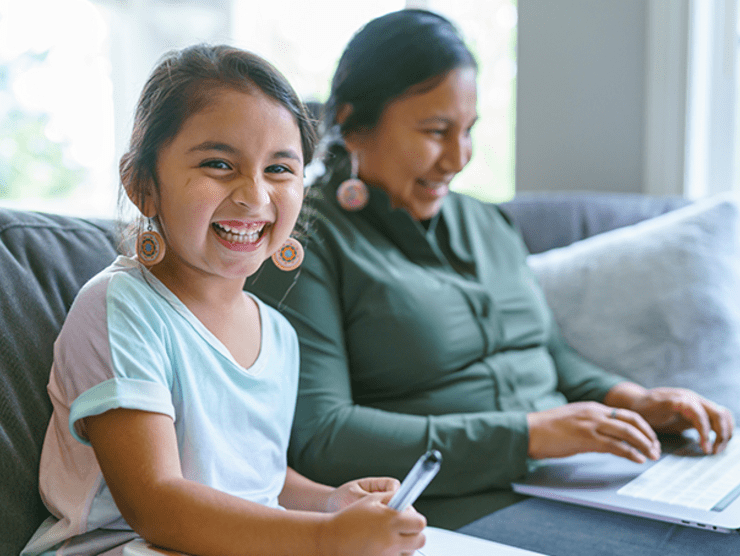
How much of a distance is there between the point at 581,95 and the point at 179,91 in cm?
166

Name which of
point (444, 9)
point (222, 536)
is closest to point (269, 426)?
point (222, 536)

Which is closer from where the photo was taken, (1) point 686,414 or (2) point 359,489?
(2) point 359,489

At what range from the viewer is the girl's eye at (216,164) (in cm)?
76

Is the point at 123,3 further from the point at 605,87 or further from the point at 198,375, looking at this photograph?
the point at 198,375

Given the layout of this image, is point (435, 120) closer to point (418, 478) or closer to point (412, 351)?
point (412, 351)

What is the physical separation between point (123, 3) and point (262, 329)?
293cm

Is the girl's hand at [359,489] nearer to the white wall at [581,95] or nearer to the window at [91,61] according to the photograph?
the white wall at [581,95]

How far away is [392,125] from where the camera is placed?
4.09 ft

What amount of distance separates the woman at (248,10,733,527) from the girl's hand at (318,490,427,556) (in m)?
0.42

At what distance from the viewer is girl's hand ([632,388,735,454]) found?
47.3 inches

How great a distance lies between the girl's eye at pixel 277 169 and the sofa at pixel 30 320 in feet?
1.08

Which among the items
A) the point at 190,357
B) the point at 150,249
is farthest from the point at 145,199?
the point at 190,357

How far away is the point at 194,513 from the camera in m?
0.64

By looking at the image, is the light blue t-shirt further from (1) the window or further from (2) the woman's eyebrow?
(1) the window
